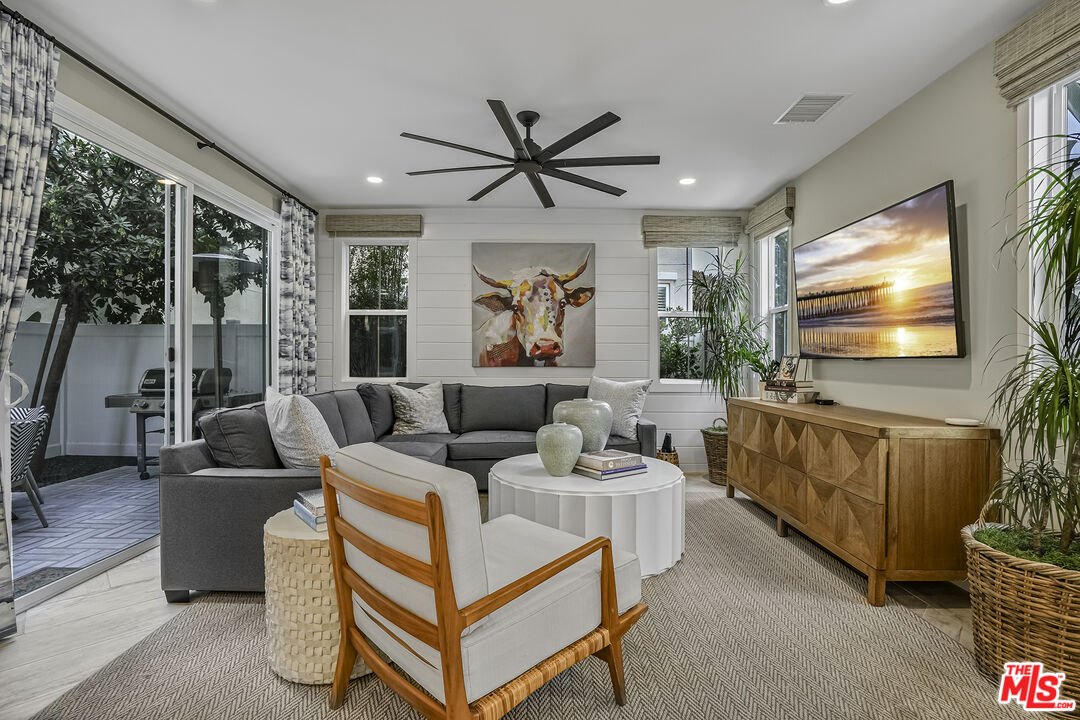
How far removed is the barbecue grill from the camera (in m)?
2.90

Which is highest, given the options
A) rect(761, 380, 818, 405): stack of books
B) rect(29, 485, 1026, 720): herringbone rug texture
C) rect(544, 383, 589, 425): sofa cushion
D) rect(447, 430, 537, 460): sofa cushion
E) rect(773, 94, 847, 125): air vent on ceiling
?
rect(773, 94, 847, 125): air vent on ceiling

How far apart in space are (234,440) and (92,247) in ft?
4.02

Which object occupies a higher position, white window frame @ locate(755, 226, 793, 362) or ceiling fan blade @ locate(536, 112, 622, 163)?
ceiling fan blade @ locate(536, 112, 622, 163)

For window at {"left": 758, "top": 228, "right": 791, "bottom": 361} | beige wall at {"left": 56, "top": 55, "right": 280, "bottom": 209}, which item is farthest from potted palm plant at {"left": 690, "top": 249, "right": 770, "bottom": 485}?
beige wall at {"left": 56, "top": 55, "right": 280, "bottom": 209}

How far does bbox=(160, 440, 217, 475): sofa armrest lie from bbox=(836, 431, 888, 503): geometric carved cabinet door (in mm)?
3036

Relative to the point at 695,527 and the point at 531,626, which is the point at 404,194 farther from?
the point at 531,626

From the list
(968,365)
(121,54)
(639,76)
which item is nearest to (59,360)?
(121,54)

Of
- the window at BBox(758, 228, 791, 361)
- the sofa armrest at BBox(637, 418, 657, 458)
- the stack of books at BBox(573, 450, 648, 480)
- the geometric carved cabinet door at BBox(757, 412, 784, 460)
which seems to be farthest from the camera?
the window at BBox(758, 228, 791, 361)

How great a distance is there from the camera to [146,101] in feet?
9.27

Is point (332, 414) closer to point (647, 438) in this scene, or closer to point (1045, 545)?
point (647, 438)

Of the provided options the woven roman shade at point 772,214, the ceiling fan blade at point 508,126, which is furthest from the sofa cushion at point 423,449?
the woven roman shade at point 772,214

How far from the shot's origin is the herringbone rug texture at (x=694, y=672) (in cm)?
164

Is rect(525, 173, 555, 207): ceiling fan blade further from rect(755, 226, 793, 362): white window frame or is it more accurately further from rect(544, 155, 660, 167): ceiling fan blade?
rect(755, 226, 793, 362): white window frame
